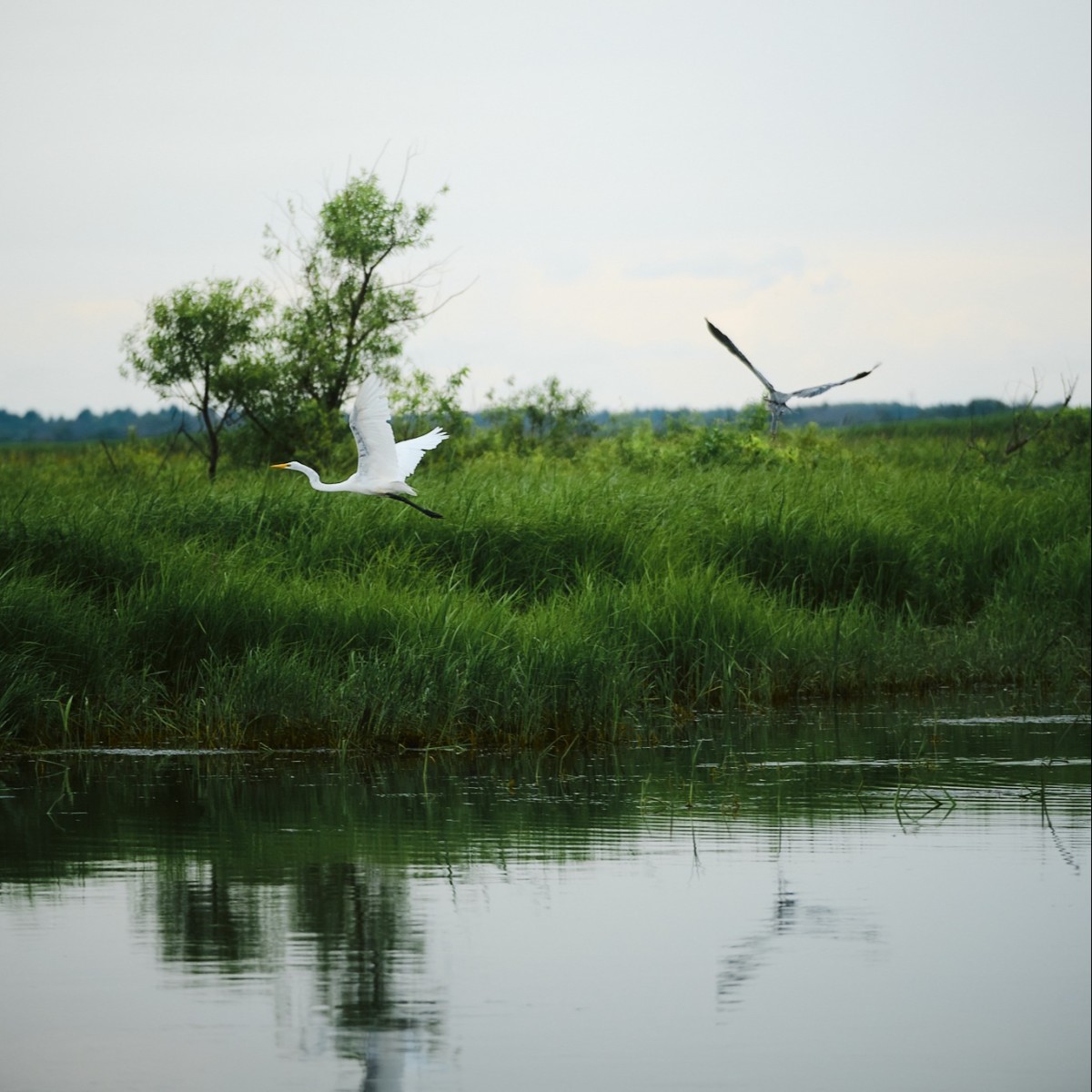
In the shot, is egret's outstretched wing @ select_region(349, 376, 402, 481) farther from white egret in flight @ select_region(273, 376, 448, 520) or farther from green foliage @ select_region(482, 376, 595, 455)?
green foliage @ select_region(482, 376, 595, 455)

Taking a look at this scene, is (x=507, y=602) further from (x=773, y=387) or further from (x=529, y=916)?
(x=529, y=916)

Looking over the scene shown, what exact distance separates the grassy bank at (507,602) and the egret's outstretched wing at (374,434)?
0.95m

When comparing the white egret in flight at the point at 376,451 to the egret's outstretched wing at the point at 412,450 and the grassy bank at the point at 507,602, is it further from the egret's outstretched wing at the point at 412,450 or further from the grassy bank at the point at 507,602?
the grassy bank at the point at 507,602

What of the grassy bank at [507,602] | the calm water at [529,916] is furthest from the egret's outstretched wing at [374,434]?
the calm water at [529,916]

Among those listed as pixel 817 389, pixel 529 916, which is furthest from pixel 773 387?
pixel 529 916

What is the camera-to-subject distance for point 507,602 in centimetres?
1173

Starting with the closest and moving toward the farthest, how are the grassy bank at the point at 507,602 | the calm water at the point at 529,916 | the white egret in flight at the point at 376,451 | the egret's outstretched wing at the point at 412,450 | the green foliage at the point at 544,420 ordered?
the calm water at the point at 529,916 → the grassy bank at the point at 507,602 → the white egret in flight at the point at 376,451 → the egret's outstretched wing at the point at 412,450 → the green foliage at the point at 544,420

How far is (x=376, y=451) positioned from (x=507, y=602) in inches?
72.7

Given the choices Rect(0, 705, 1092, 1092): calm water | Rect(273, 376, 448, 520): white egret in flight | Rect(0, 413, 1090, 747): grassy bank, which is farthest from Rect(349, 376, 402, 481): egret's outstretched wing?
Rect(0, 705, 1092, 1092): calm water

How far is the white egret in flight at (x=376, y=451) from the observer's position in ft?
33.2

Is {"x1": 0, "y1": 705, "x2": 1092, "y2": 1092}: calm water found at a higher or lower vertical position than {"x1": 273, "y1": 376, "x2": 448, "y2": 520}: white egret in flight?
lower

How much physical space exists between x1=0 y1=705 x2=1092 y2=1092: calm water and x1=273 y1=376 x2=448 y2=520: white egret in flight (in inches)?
79.9

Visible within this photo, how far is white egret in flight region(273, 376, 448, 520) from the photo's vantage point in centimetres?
1013

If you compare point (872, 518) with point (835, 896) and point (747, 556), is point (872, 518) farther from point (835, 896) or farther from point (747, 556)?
point (835, 896)
